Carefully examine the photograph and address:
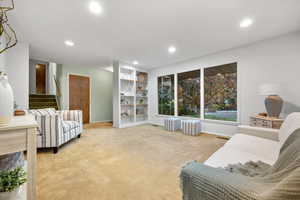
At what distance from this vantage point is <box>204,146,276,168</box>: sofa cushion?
3.77ft

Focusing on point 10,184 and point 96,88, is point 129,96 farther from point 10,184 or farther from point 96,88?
point 10,184

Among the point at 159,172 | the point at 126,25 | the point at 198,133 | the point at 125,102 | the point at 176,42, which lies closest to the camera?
the point at 159,172

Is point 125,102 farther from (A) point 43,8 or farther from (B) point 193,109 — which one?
(A) point 43,8

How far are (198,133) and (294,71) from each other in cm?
244

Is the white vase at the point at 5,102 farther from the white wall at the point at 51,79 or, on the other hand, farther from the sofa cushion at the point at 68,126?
the white wall at the point at 51,79

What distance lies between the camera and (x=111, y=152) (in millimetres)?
2418

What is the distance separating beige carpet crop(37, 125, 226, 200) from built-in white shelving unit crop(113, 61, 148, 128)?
197cm

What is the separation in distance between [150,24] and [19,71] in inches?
128

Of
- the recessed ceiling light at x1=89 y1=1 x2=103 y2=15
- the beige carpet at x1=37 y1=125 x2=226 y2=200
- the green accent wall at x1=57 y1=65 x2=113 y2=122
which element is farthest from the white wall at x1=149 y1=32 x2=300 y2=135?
the green accent wall at x1=57 y1=65 x2=113 y2=122

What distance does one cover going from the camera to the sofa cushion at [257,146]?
132cm

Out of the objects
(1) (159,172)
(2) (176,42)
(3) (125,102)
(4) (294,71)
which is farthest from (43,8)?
(4) (294,71)

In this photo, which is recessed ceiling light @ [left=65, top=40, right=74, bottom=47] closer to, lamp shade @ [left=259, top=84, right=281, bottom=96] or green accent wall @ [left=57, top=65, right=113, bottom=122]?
green accent wall @ [left=57, top=65, right=113, bottom=122]

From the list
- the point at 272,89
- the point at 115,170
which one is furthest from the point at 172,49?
the point at 115,170

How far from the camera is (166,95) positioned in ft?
16.6
